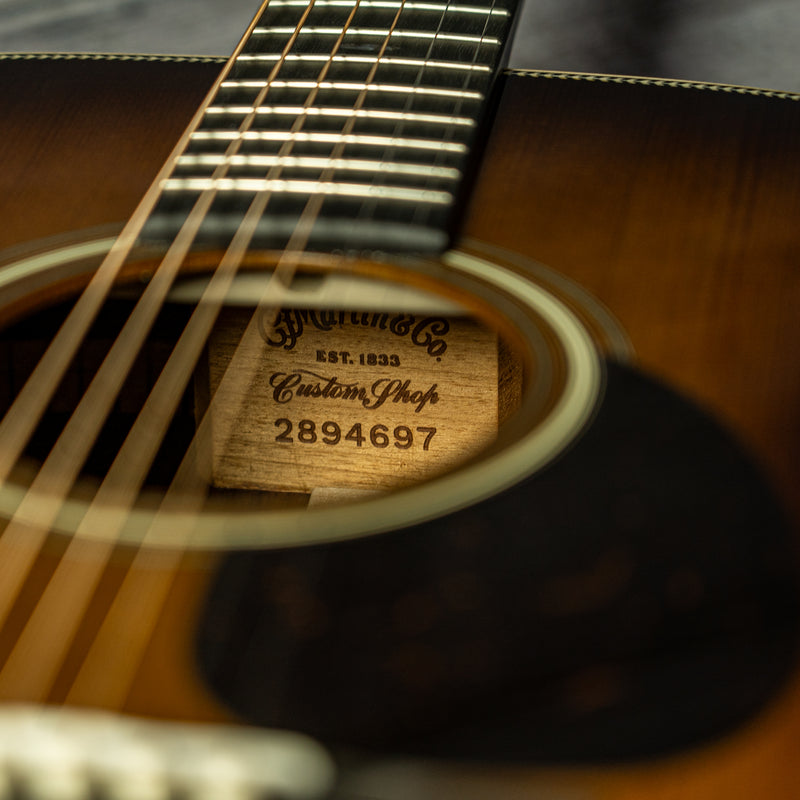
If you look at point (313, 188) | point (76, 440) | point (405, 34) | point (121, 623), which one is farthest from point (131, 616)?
point (405, 34)

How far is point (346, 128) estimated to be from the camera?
663 mm

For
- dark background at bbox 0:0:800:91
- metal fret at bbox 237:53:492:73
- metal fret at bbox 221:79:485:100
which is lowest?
metal fret at bbox 221:79:485:100

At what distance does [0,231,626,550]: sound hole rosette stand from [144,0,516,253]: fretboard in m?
0.04

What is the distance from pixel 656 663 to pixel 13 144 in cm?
60

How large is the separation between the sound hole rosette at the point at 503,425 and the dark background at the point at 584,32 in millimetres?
1134

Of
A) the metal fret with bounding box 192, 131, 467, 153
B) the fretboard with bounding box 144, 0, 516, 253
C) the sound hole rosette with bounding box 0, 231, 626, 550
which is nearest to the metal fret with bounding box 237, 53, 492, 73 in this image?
the fretboard with bounding box 144, 0, 516, 253

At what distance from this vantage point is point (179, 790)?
275mm

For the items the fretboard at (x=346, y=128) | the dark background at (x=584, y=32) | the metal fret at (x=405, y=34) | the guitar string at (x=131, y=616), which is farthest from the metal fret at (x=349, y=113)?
the dark background at (x=584, y=32)

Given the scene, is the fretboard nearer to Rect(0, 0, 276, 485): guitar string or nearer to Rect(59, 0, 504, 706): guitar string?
Rect(0, 0, 276, 485): guitar string

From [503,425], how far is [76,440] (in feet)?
0.62

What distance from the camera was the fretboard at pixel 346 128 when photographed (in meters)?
0.59

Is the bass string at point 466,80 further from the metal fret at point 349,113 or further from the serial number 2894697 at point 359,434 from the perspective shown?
the serial number 2894697 at point 359,434

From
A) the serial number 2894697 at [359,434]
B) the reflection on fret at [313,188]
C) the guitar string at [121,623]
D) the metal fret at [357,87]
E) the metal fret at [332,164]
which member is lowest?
the guitar string at [121,623]

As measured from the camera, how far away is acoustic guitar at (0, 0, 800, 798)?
296 millimetres
